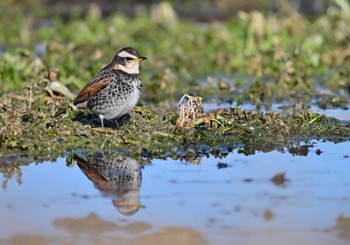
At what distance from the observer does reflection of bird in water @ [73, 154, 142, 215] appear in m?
7.71

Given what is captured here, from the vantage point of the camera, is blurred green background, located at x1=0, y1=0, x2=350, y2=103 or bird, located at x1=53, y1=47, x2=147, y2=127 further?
blurred green background, located at x1=0, y1=0, x2=350, y2=103

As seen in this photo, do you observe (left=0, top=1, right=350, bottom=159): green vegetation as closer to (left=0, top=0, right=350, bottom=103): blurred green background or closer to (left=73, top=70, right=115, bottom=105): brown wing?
(left=0, top=0, right=350, bottom=103): blurred green background

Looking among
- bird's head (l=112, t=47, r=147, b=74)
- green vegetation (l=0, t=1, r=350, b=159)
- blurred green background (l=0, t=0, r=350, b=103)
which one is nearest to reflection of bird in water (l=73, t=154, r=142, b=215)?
green vegetation (l=0, t=1, r=350, b=159)

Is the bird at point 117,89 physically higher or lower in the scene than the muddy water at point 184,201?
higher

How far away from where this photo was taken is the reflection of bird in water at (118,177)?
771cm

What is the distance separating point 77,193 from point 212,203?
1328 mm

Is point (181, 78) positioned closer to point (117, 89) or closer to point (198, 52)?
point (198, 52)

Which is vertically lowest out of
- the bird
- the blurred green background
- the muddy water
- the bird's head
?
the muddy water

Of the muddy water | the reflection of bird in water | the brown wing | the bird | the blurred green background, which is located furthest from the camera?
the blurred green background

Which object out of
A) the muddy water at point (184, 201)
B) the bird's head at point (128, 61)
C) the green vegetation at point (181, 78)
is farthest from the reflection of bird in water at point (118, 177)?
the bird's head at point (128, 61)

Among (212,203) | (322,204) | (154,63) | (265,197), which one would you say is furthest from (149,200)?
(154,63)

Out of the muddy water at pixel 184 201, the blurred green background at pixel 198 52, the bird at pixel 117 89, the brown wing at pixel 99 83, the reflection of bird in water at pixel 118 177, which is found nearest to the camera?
the muddy water at pixel 184 201

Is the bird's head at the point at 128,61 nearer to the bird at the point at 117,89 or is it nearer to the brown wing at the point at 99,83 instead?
the bird at the point at 117,89

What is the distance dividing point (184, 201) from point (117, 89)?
2.62 m
